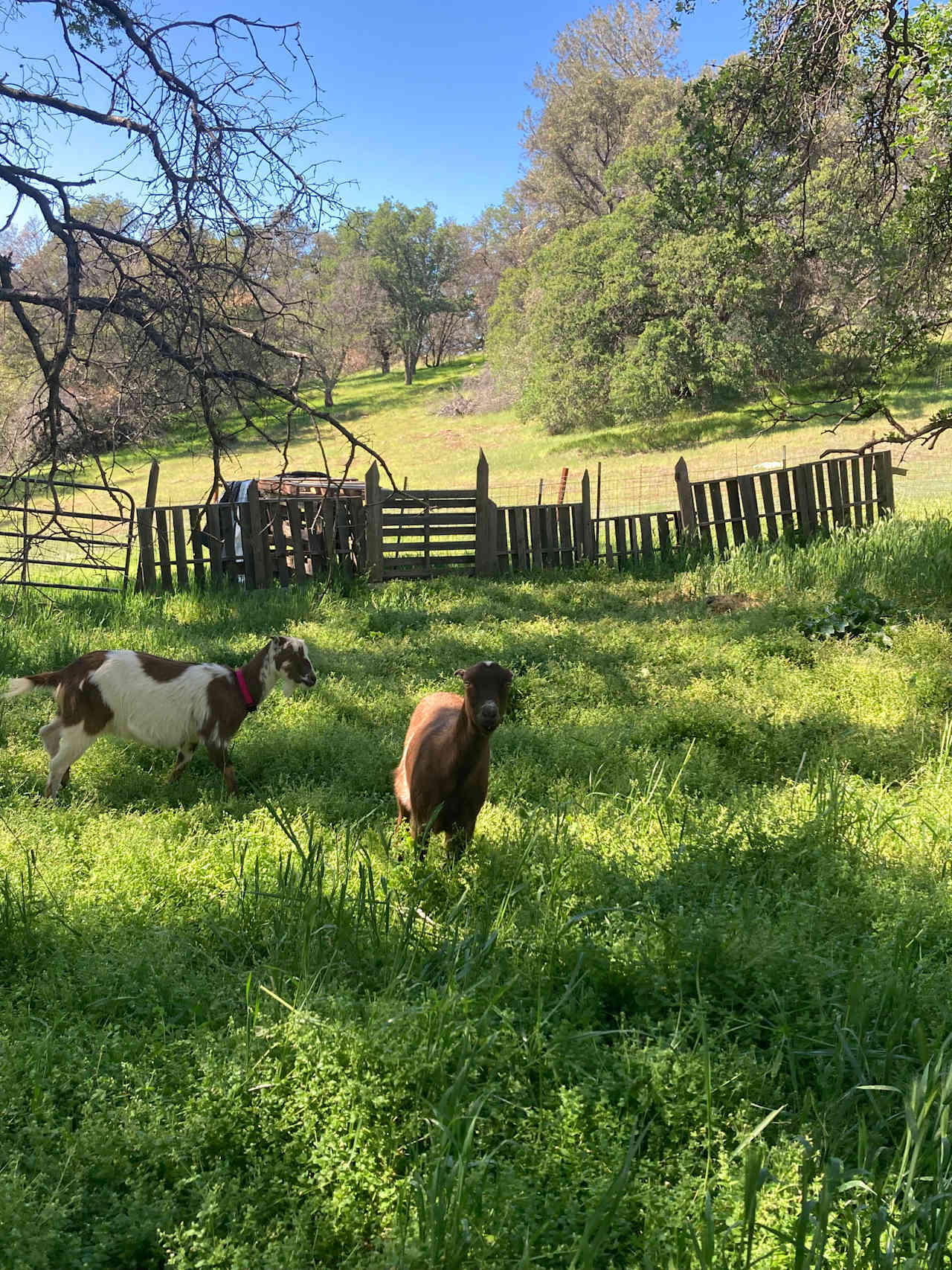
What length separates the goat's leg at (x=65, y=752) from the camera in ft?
18.5

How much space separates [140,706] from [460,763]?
265 cm

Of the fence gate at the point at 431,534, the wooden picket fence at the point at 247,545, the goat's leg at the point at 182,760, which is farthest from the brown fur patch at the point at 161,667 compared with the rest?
the fence gate at the point at 431,534

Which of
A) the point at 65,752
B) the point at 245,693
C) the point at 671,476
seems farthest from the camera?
the point at 671,476

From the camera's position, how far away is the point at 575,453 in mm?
30297

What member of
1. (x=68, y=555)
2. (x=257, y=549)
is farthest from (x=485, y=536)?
(x=68, y=555)

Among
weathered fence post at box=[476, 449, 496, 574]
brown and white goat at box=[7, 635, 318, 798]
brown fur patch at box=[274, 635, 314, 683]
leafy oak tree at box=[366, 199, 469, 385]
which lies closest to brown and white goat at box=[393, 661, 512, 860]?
brown and white goat at box=[7, 635, 318, 798]

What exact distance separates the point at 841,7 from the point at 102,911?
8.92 metres

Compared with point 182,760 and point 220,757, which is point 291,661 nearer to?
point 220,757

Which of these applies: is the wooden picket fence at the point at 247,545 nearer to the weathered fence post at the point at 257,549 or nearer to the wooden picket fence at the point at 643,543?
the weathered fence post at the point at 257,549

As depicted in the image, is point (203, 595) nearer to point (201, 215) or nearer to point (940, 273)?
point (201, 215)

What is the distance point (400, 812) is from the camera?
5.05 metres

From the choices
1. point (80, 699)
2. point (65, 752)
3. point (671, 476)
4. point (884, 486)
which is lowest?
point (65, 752)

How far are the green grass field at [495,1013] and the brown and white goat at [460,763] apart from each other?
0.22m

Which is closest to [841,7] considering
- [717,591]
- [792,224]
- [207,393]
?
[717,591]
